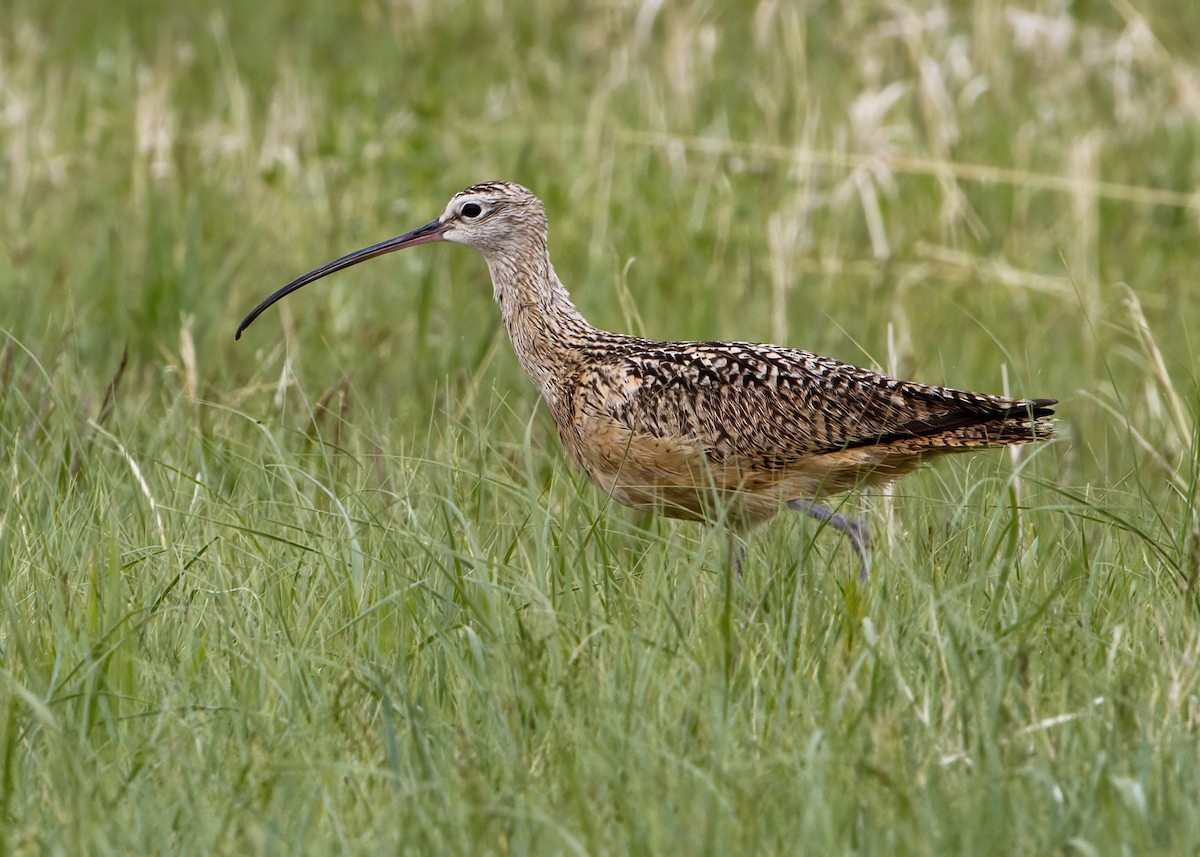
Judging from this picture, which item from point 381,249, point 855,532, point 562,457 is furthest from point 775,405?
point 381,249

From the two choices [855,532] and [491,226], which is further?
[491,226]

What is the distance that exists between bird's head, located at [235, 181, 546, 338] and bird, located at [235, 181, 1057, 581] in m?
0.65

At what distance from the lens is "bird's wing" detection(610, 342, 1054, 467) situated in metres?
5.08

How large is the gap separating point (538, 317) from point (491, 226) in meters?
0.40

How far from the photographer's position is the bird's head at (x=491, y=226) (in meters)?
6.03

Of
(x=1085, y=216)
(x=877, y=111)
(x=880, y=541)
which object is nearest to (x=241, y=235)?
(x=877, y=111)

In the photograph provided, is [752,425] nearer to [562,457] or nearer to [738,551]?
[738,551]

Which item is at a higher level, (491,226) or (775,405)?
(491,226)

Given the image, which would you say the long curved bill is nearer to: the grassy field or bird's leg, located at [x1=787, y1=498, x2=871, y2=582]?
the grassy field

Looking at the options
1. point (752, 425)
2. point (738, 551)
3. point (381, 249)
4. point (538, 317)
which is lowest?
point (738, 551)

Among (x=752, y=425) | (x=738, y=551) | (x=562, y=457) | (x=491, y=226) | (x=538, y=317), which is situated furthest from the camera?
(x=491, y=226)

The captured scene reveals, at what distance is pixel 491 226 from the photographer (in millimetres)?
6031

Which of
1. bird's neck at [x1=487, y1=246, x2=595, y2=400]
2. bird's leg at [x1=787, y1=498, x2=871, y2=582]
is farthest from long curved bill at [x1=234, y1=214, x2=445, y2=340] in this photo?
bird's leg at [x1=787, y1=498, x2=871, y2=582]

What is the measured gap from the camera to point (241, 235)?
798cm
